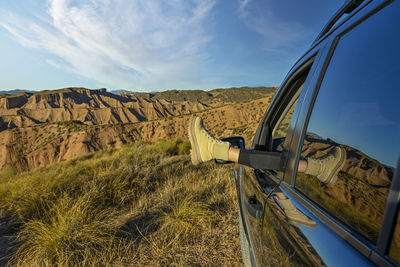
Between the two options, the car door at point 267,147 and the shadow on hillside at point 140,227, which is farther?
the shadow on hillside at point 140,227

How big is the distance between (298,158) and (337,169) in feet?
0.89

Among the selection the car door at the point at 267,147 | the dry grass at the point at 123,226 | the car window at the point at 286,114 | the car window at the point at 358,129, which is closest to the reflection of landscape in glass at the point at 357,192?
the car window at the point at 358,129

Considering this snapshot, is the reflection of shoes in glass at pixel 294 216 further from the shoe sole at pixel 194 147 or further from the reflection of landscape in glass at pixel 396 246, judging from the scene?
the shoe sole at pixel 194 147

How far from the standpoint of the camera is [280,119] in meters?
1.93

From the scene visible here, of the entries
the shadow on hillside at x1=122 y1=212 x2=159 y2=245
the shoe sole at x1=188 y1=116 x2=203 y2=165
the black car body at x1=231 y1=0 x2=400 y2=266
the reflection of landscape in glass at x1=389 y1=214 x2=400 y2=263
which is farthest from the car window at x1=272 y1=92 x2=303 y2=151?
the shadow on hillside at x1=122 y1=212 x2=159 y2=245

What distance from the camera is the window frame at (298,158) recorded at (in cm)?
50

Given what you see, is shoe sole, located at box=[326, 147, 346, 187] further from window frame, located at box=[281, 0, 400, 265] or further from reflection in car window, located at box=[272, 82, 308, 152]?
reflection in car window, located at box=[272, 82, 308, 152]

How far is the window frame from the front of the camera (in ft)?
1.65

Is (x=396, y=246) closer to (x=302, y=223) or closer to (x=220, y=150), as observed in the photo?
(x=302, y=223)

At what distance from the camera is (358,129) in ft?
2.31

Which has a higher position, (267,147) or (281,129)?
(281,129)

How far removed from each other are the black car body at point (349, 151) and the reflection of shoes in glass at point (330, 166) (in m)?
0.03

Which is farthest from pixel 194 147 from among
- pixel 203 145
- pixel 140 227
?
pixel 140 227

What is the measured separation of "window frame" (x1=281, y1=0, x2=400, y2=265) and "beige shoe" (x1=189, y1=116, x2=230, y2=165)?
0.46m
